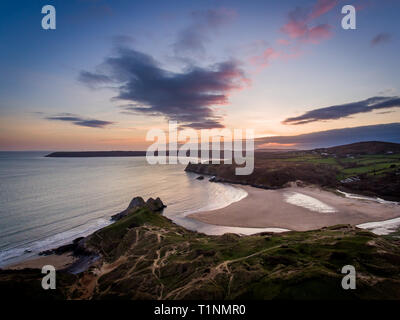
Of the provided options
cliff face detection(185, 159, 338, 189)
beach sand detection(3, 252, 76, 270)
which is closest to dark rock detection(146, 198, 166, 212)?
beach sand detection(3, 252, 76, 270)

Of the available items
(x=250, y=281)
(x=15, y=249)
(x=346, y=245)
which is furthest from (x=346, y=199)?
(x=15, y=249)

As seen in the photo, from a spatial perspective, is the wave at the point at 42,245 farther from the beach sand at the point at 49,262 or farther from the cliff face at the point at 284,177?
the cliff face at the point at 284,177

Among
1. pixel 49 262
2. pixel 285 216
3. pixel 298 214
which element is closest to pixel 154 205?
pixel 49 262

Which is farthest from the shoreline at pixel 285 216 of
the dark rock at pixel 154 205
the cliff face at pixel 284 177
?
the cliff face at pixel 284 177

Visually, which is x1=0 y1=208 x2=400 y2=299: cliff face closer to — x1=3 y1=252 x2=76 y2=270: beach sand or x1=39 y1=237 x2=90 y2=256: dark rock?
x1=3 y1=252 x2=76 y2=270: beach sand

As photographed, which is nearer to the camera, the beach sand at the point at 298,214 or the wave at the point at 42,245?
the wave at the point at 42,245
